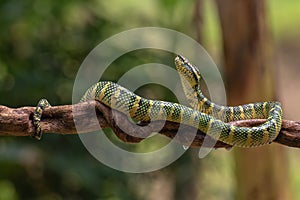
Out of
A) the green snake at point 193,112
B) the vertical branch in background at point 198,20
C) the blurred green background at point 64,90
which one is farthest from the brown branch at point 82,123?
the vertical branch in background at point 198,20

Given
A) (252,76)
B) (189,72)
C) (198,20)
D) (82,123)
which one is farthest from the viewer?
(198,20)

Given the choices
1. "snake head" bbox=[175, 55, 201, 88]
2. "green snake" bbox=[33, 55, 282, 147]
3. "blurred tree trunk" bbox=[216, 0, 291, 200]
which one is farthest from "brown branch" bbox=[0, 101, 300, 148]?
"blurred tree trunk" bbox=[216, 0, 291, 200]

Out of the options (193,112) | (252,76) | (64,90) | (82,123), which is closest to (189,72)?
(193,112)

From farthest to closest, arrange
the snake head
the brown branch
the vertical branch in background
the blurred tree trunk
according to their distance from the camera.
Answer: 1. the vertical branch in background
2. the blurred tree trunk
3. the snake head
4. the brown branch

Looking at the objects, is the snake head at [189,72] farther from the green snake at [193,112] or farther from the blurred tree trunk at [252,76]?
the blurred tree trunk at [252,76]

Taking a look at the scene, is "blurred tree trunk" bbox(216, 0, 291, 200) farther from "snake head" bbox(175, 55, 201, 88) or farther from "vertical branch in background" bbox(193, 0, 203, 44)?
"snake head" bbox(175, 55, 201, 88)

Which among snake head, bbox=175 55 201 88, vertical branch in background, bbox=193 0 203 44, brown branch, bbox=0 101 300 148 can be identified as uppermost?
vertical branch in background, bbox=193 0 203 44

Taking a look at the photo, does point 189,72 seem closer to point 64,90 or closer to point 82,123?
point 82,123

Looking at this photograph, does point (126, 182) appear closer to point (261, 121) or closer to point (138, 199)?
point (138, 199)
